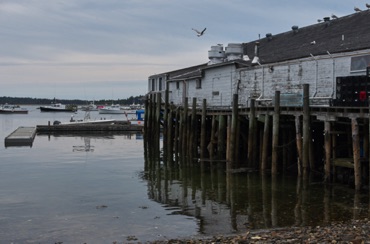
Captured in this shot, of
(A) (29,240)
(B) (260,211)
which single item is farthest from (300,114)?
(A) (29,240)

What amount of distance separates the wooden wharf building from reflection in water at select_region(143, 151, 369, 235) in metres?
1.19

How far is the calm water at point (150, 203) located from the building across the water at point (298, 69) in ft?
15.1

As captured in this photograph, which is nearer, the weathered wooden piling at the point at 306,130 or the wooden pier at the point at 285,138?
the wooden pier at the point at 285,138

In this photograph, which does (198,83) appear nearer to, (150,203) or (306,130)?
(306,130)

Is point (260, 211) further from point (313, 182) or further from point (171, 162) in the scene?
point (171, 162)

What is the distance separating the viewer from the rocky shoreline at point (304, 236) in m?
11.7

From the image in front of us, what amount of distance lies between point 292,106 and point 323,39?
805 centimetres

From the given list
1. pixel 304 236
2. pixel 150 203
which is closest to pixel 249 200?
pixel 150 203

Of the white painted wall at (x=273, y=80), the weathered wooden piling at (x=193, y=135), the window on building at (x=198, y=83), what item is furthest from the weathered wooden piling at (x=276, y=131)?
the window on building at (x=198, y=83)

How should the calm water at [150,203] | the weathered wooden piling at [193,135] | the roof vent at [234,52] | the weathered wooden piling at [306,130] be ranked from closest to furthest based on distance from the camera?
the calm water at [150,203] < the weathered wooden piling at [306,130] < the weathered wooden piling at [193,135] < the roof vent at [234,52]

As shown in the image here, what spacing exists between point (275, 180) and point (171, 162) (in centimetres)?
1098

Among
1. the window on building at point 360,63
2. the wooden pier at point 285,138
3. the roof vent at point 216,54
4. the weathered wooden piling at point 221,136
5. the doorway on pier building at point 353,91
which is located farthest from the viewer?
the roof vent at point 216,54

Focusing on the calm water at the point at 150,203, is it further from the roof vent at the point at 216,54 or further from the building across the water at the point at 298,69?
the roof vent at the point at 216,54

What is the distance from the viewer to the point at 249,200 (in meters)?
19.7
